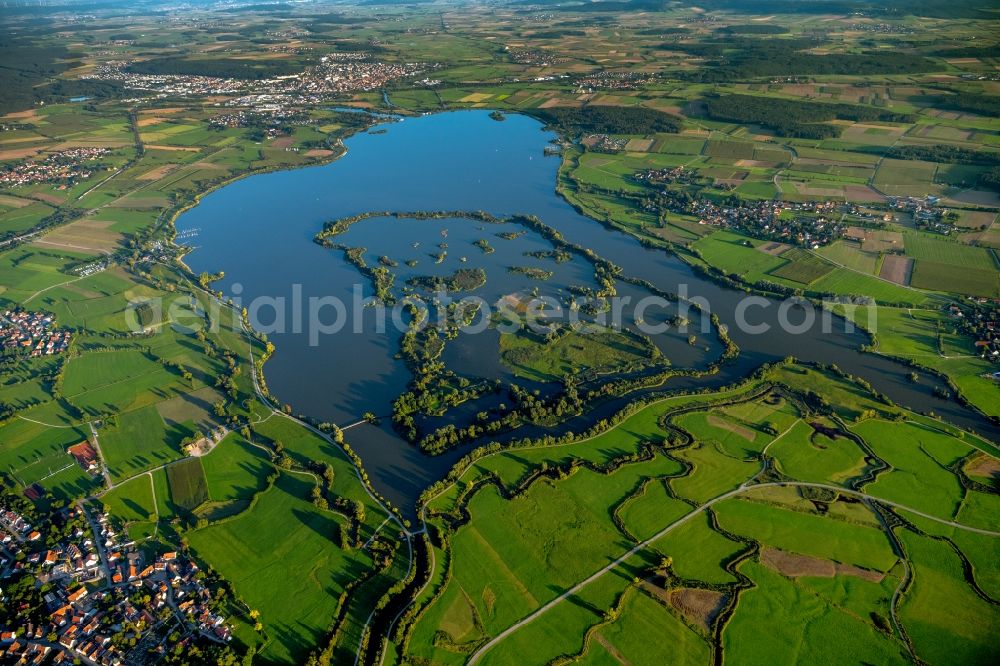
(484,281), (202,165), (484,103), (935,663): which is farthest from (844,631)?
(484,103)

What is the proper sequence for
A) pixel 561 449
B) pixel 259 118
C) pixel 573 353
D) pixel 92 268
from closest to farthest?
1. pixel 561 449
2. pixel 573 353
3. pixel 92 268
4. pixel 259 118

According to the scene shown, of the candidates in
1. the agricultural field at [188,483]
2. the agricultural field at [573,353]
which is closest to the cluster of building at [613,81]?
the agricultural field at [573,353]

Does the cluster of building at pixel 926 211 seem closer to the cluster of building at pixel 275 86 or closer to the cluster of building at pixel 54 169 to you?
the cluster of building at pixel 54 169

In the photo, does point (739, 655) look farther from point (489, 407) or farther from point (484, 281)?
point (484, 281)

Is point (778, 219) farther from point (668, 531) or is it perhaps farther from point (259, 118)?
point (259, 118)

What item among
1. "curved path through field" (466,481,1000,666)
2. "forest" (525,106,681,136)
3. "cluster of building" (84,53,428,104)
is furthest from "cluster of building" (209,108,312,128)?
"curved path through field" (466,481,1000,666)

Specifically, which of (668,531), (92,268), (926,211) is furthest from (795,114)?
(92,268)
